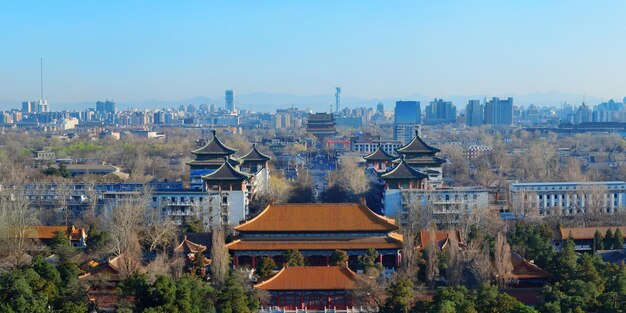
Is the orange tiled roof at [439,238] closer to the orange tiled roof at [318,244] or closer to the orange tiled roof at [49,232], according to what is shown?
the orange tiled roof at [318,244]

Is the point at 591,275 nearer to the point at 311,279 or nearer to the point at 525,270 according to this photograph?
the point at 525,270

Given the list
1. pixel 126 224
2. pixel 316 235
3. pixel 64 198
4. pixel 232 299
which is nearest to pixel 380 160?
pixel 64 198

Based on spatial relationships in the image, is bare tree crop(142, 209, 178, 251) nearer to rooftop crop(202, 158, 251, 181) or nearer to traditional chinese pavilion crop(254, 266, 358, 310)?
rooftop crop(202, 158, 251, 181)

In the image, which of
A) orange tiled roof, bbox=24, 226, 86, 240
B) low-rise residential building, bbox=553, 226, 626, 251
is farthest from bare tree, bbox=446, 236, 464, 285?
orange tiled roof, bbox=24, 226, 86, 240

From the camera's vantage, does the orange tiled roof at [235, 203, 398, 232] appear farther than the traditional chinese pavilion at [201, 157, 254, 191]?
No

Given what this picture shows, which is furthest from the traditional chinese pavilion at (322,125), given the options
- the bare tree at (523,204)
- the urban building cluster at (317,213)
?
the bare tree at (523,204)

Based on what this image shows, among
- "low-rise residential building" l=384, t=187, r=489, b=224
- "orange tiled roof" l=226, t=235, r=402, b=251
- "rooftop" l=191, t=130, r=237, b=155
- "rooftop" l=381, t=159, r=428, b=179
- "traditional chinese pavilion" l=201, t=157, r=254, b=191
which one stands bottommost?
"orange tiled roof" l=226, t=235, r=402, b=251
